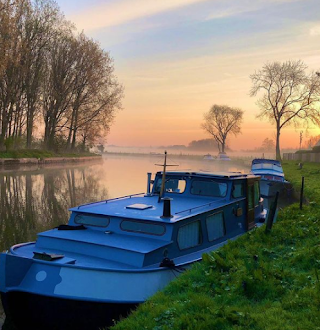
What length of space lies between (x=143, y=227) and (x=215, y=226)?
2.27m

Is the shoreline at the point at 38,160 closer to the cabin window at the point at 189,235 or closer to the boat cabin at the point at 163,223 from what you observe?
the boat cabin at the point at 163,223

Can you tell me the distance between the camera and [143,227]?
8008 millimetres

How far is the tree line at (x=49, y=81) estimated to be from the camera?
42.7m

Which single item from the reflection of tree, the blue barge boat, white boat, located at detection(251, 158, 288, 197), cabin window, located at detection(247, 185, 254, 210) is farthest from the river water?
white boat, located at detection(251, 158, 288, 197)

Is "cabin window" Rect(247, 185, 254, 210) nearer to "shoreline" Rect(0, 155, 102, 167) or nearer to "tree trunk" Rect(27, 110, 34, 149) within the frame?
"shoreline" Rect(0, 155, 102, 167)

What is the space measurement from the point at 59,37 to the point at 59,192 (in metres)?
37.4

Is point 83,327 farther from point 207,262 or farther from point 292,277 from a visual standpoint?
point 292,277

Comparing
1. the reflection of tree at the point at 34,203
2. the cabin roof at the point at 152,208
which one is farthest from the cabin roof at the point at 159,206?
the reflection of tree at the point at 34,203

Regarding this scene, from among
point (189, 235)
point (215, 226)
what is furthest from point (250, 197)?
point (189, 235)

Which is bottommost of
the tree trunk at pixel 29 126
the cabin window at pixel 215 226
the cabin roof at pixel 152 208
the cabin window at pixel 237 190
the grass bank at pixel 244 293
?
the grass bank at pixel 244 293

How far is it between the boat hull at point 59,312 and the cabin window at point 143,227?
1.73 metres

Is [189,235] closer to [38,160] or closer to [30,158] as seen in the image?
[30,158]

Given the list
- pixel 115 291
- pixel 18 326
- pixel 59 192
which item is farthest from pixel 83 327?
pixel 59 192

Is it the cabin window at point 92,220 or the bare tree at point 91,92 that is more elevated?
the bare tree at point 91,92
